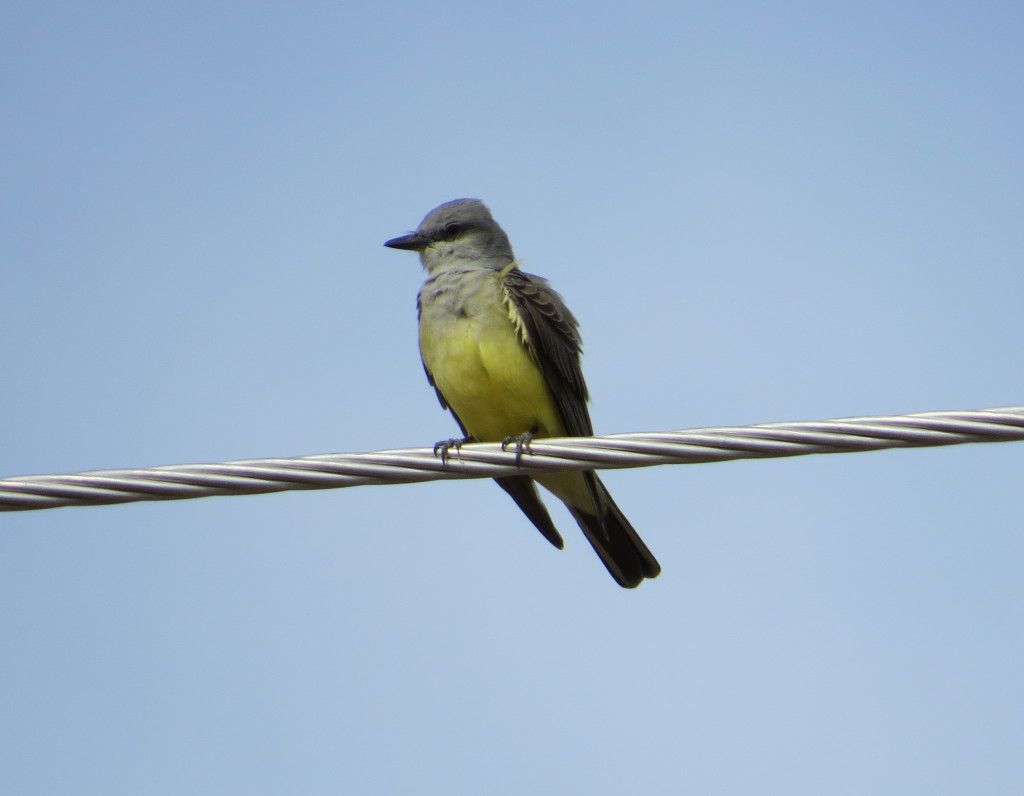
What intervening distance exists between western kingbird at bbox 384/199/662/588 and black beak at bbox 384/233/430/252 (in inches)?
23.7

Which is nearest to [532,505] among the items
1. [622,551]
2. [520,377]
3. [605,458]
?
[622,551]

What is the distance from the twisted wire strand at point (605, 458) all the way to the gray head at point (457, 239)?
142 inches

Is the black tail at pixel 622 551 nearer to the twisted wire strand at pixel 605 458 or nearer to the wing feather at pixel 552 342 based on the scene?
the wing feather at pixel 552 342

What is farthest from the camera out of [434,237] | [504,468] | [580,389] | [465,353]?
[434,237]

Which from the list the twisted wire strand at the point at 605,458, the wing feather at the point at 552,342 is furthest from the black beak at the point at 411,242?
the twisted wire strand at the point at 605,458

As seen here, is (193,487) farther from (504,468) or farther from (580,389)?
(580,389)

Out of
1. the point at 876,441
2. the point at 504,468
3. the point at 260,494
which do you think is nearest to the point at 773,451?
the point at 876,441

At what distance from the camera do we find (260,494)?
3342mm

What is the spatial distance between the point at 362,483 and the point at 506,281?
2885 mm

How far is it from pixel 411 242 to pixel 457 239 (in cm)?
30

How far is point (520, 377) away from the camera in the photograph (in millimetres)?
5734

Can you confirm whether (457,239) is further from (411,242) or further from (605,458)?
(605,458)

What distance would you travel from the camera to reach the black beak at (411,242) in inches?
281

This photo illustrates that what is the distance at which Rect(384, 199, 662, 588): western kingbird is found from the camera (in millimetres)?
5746
